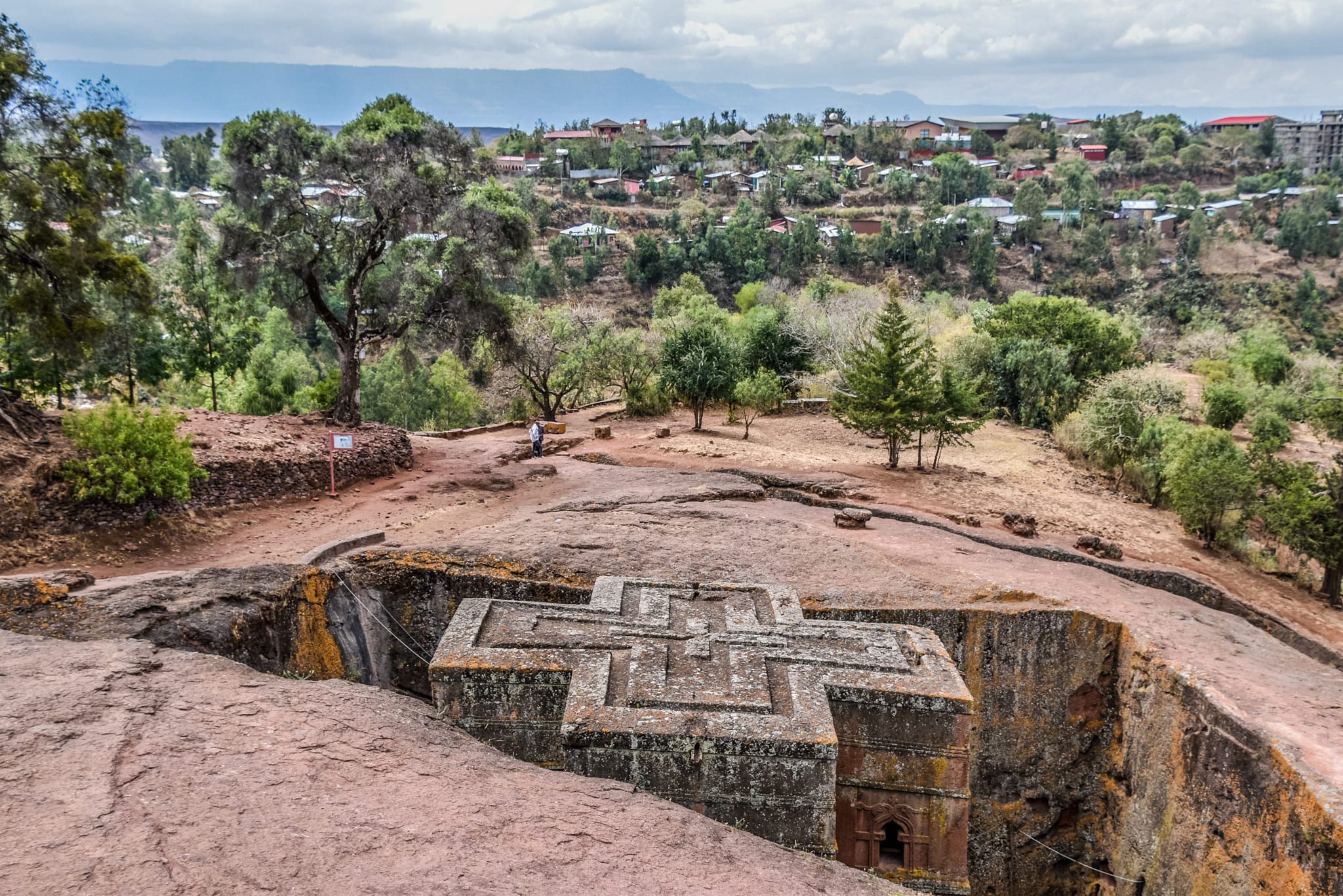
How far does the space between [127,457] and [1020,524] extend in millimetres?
15224

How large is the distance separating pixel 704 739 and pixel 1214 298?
71.8 metres

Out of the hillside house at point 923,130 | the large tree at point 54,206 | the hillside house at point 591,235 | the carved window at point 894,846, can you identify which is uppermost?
the hillside house at point 923,130

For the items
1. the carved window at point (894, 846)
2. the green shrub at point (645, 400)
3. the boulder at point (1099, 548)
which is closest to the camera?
the carved window at point (894, 846)

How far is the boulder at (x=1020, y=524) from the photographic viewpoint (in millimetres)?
16344

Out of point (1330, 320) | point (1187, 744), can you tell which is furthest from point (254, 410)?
point (1330, 320)

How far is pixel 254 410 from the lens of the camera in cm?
2812

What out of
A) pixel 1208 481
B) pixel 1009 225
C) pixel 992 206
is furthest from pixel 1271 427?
pixel 992 206

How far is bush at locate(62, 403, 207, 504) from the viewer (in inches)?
514

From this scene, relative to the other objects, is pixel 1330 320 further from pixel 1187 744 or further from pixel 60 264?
pixel 60 264

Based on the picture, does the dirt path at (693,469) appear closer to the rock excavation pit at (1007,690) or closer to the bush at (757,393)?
the bush at (757,393)

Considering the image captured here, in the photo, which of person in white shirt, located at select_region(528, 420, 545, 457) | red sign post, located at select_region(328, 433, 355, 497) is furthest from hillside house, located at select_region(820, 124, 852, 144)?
red sign post, located at select_region(328, 433, 355, 497)

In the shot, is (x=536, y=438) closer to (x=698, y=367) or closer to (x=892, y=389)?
(x=698, y=367)

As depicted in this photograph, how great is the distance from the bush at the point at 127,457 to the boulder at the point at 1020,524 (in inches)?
564

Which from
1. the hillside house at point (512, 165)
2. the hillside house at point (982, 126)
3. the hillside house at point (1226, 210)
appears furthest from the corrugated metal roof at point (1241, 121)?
the hillside house at point (512, 165)
